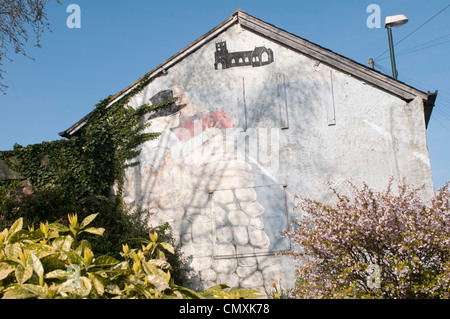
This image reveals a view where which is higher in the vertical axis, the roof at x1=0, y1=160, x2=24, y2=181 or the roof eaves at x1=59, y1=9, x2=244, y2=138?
the roof eaves at x1=59, y1=9, x2=244, y2=138

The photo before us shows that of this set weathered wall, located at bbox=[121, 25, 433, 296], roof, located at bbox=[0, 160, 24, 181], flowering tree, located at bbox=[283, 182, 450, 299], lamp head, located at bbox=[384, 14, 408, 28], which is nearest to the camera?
flowering tree, located at bbox=[283, 182, 450, 299]

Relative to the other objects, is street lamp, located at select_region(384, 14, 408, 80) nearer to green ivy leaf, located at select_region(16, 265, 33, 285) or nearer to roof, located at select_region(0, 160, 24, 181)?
roof, located at select_region(0, 160, 24, 181)

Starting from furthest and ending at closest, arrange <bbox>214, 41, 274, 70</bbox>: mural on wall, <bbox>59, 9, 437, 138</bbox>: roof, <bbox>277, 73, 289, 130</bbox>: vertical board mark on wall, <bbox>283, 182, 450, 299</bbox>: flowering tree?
1. <bbox>214, 41, 274, 70</bbox>: mural on wall
2. <bbox>277, 73, 289, 130</bbox>: vertical board mark on wall
3. <bbox>59, 9, 437, 138</bbox>: roof
4. <bbox>283, 182, 450, 299</bbox>: flowering tree

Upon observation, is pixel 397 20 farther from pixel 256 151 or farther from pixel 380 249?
pixel 380 249

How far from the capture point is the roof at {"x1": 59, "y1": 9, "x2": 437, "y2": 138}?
10844 millimetres

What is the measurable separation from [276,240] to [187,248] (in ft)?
8.07

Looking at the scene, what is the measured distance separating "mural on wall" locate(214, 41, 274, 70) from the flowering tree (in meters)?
6.80

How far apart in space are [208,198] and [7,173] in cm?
624

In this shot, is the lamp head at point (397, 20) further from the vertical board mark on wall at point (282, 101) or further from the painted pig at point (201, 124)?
the painted pig at point (201, 124)

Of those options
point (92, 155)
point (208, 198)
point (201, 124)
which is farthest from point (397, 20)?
point (92, 155)

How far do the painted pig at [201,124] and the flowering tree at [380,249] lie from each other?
595 centimetres

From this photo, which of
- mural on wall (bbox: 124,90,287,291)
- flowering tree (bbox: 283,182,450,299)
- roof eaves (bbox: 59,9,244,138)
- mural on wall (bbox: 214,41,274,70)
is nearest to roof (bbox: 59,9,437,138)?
roof eaves (bbox: 59,9,244,138)

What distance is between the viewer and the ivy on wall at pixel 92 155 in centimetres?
1180

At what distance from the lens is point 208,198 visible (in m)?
11.2
